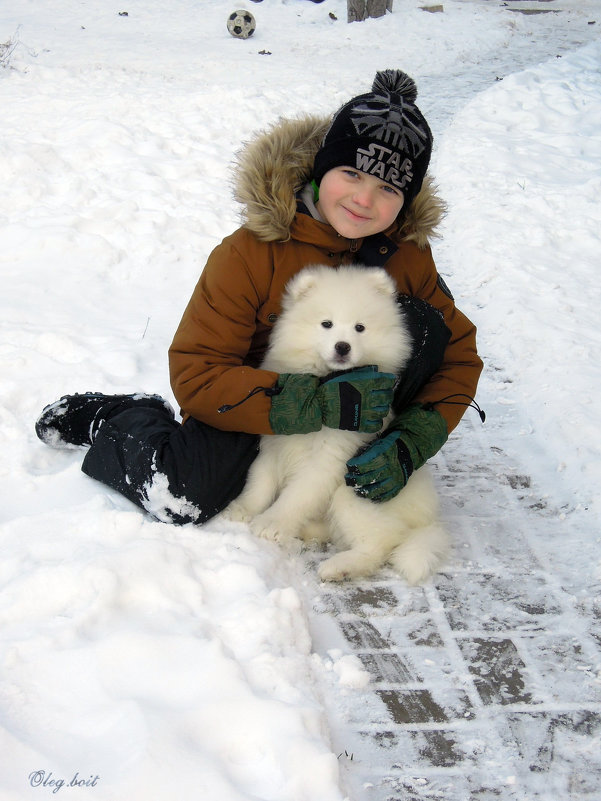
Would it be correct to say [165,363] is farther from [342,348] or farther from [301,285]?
[342,348]

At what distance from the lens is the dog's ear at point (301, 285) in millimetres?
2730

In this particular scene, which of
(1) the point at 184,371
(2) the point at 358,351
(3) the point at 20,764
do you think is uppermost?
(2) the point at 358,351

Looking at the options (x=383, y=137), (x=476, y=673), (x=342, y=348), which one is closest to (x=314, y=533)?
(x=342, y=348)

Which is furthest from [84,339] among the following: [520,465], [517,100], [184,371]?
[517,100]

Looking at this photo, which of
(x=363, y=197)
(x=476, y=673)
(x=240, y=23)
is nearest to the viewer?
(x=476, y=673)

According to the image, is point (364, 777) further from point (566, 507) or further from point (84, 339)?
point (84, 339)

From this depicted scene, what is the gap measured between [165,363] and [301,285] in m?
1.42

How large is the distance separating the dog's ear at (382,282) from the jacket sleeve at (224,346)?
42 cm

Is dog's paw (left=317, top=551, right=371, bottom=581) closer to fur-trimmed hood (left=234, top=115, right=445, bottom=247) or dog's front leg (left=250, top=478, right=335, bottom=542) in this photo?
dog's front leg (left=250, top=478, right=335, bottom=542)

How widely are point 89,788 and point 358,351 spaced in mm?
1690

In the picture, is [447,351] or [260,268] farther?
[447,351]

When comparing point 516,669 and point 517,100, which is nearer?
point 516,669

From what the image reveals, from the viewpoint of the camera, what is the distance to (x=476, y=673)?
87.0 inches

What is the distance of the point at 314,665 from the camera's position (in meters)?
2.15
